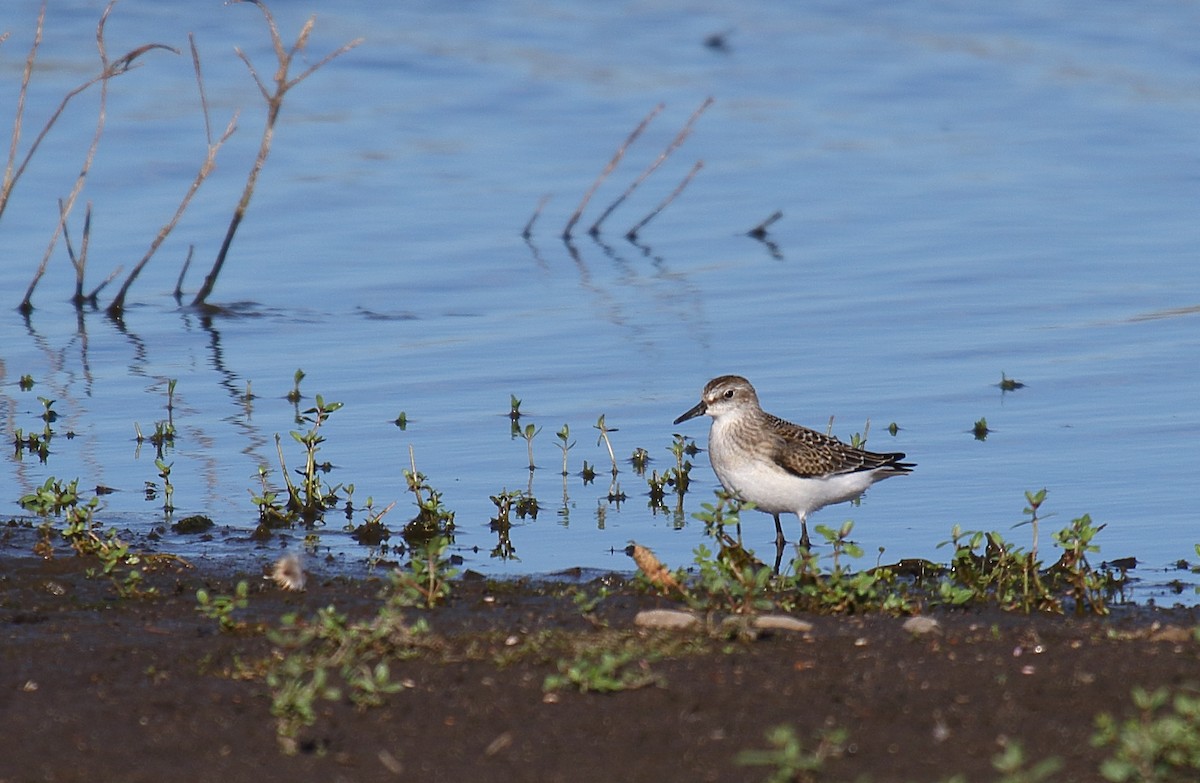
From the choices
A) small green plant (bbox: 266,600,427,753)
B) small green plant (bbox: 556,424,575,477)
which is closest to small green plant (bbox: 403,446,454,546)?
small green plant (bbox: 556,424,575,477)

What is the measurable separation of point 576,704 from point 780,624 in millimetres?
1111

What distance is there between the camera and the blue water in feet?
34.1

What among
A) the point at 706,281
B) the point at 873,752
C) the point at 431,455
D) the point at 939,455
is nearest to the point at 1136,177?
the point at 706,281

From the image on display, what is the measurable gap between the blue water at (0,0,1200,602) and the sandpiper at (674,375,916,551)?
0.34 m

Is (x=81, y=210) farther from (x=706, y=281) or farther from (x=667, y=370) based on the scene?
(x=667, y=370)

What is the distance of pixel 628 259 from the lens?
17.0 metres

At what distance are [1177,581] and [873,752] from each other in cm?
367

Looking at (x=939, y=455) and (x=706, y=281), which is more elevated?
(x=706, y=281)

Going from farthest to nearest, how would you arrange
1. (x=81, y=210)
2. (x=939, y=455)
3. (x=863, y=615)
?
(x=81, y=210), (x=939, y=455), (x=863, y=615)

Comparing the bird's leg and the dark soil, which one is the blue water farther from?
the dark soil

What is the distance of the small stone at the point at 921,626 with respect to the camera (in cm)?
646

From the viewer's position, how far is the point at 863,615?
→ 6.85 meters

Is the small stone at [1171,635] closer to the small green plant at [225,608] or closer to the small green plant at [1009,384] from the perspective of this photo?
the small green plant at [225,608]

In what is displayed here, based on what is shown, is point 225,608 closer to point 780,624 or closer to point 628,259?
point 780,624
